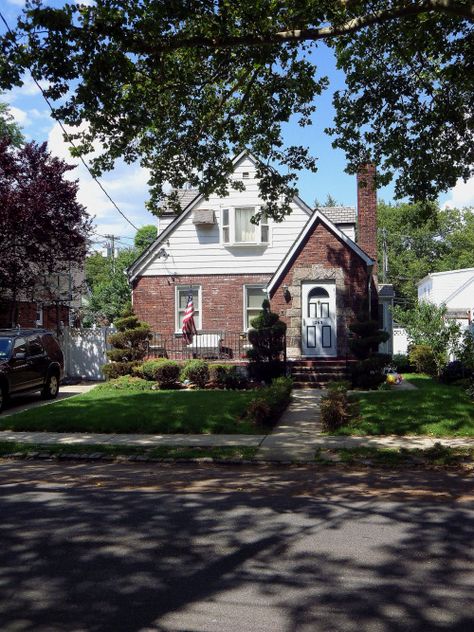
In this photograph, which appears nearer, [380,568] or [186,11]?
[380,568]

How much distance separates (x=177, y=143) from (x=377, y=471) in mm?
9596

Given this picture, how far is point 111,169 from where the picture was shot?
14.1 meters

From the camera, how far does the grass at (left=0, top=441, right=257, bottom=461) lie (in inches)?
374

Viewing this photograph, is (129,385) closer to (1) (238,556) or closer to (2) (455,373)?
(2) (455,373)

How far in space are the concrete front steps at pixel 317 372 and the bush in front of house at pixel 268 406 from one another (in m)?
3.75

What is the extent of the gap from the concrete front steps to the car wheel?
6.79 metres

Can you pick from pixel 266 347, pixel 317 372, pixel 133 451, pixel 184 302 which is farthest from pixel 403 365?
pixel 133 451

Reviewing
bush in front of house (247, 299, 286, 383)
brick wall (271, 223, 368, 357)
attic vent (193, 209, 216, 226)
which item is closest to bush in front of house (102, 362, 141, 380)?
bush in front of house (247, 299, 286, 383)

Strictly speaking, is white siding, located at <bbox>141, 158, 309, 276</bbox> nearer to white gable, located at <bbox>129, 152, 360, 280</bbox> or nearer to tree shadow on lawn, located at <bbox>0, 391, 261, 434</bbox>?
white gable, located at <bbox>129, 152, 360, 280</bbox>

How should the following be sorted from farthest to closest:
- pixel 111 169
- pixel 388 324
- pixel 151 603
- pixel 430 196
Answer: pixel 388 324, pixel 430 196, pixel 111 169, pixel 151 603

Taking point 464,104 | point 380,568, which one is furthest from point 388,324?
point 380,568

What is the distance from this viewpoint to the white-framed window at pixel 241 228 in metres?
22.1

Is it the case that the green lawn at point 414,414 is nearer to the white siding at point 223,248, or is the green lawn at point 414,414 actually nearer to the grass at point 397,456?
the grass at point 397,456

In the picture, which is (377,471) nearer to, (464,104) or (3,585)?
(3,585)
